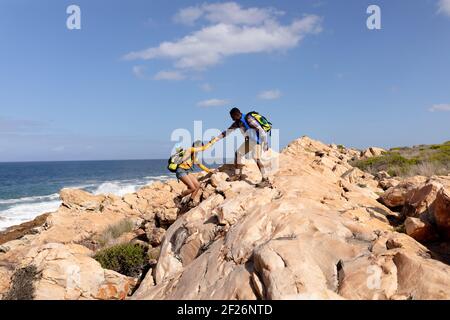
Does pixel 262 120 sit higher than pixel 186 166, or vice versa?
pixel 262 120

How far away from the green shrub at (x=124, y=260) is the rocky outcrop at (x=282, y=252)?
16.2 inches

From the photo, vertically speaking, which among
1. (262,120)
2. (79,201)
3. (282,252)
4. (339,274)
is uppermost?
(262,120)

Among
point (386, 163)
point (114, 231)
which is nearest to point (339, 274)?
point (114, 231)

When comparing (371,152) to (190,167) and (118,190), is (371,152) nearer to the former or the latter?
(190,167)

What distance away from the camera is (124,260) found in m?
10.5

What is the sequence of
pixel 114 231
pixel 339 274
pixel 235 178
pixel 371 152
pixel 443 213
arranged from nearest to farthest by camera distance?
pixel 339 274 < pixel 443 213 < pixel 235 178 < pixel 114 231 < pixel 371 152

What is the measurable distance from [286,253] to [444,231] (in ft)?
11.7

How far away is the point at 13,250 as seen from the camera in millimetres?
14781

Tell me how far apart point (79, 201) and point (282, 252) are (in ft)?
63.7

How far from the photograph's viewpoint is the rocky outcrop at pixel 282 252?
168 inches
